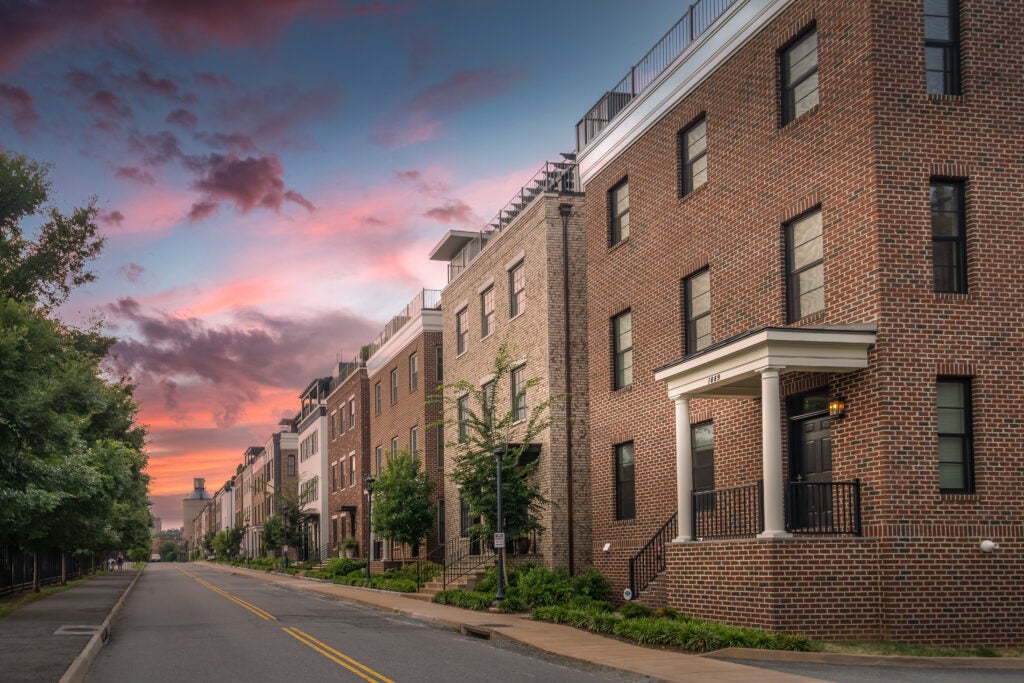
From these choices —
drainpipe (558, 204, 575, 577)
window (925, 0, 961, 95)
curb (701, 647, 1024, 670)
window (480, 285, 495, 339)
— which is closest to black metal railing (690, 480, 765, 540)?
curb (701, 647, 1024, 670)

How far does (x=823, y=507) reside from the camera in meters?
18.4

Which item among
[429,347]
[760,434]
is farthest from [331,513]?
[760,434]

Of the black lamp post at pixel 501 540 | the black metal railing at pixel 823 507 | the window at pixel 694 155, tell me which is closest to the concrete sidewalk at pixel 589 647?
the black lamp post at pixel 501 540

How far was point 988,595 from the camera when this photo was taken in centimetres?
1694

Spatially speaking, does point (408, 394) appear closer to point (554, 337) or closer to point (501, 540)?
point (554, 337)

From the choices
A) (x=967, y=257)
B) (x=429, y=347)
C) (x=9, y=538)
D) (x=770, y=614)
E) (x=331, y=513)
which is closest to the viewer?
(x=770, y=614)

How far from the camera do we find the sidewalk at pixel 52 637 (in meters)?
15.5

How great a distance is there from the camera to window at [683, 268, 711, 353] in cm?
2294

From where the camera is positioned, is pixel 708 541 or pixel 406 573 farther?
pixel 406 573

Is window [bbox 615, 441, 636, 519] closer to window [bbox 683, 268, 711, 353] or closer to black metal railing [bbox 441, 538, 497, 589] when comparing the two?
window [bbox 683, 268, 711, 353]

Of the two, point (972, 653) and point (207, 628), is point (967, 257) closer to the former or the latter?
point (972, 653)

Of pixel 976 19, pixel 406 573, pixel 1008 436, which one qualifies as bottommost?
pixel 406 573

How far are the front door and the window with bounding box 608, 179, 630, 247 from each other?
28.6 ft

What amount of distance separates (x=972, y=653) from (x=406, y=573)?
28.6m
